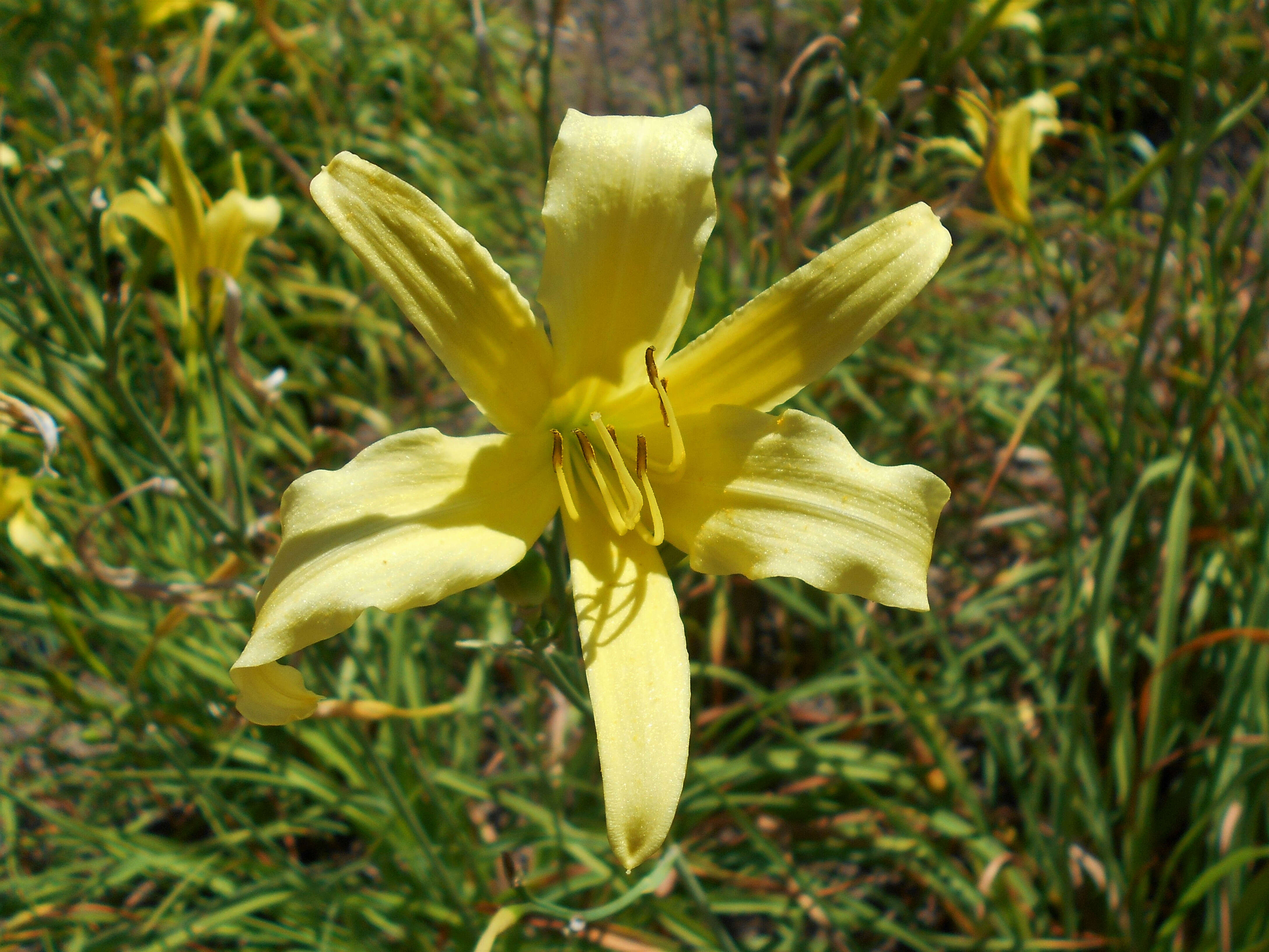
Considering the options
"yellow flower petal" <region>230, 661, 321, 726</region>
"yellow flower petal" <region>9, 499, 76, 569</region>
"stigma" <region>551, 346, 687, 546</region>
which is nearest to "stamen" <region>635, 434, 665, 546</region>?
"stigma" <region>551, 346, 687, 546</region>

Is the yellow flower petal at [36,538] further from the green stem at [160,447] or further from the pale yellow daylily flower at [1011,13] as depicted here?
the pale yellow daylily flower at [1011,13]

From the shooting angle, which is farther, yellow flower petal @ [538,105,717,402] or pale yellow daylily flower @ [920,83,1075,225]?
pale yellow daylily flower @ [920,83,1075,225]

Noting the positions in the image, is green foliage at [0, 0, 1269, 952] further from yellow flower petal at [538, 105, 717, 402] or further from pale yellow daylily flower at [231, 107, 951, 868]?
yellow flower petal at [538, 105, 717, 402]

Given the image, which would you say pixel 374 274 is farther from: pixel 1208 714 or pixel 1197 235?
pixel 1197 235

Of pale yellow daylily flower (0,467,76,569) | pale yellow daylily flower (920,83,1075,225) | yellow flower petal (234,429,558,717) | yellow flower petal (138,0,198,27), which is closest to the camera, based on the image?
yellow flower petal (234,429,558,717)

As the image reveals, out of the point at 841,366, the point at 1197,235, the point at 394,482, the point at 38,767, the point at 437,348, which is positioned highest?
the point at 437,348

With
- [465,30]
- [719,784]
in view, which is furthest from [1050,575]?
[465,30]
